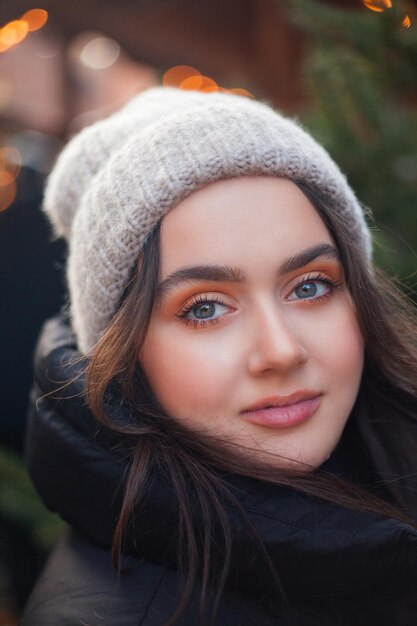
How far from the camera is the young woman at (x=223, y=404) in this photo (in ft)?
3.89

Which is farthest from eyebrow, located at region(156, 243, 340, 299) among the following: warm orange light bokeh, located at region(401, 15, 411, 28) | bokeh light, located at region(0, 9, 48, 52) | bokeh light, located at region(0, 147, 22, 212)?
bokeh light, located at region(0, 9, 48, 52)

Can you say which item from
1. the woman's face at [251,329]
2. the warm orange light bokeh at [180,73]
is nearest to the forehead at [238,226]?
the woman's face at [251,329]

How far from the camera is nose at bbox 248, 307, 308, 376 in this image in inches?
47.1

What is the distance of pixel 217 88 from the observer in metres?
3.34

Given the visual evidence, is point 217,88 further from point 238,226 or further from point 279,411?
point 279,411

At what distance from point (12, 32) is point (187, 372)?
119 inches

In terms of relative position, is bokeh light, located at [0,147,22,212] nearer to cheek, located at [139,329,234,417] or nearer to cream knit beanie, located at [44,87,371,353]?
cream knit beanie, located at [44,87,371,353]

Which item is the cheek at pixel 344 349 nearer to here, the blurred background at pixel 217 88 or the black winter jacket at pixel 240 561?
the black winter jacket at pixel 240 561

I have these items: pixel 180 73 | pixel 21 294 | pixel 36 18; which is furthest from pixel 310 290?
pixel 180 73

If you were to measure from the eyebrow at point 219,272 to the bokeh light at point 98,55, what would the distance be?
451 centimetres

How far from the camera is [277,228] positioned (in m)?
1.27

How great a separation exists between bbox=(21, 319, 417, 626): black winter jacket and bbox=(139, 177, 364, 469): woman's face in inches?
4.7

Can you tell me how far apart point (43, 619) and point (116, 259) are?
2.38 feet

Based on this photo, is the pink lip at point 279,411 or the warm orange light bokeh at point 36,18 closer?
the pink lip at point 279,411
